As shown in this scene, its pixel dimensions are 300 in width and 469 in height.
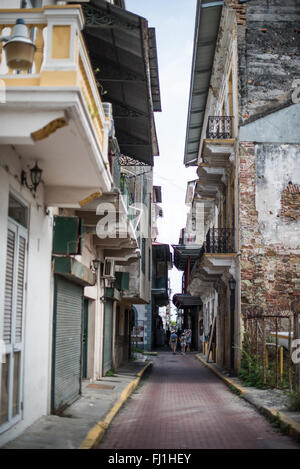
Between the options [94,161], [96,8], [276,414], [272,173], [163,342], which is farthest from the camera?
[163,342]

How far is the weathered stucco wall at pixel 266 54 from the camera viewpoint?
19.0 meters

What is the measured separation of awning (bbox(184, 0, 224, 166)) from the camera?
67.0ft

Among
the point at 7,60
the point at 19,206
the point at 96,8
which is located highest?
the point at 96,8

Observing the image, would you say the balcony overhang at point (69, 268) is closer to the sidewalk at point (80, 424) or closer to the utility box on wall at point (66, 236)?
the utility box on wall at point (66, 236)

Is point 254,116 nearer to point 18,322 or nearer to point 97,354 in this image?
point 97,354

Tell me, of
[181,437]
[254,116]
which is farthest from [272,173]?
[181,437]

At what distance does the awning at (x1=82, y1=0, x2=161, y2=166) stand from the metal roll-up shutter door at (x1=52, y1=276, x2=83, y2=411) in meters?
3.93

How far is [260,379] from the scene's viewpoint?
1484cm

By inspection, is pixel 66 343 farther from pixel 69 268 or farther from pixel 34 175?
pixel 34 175

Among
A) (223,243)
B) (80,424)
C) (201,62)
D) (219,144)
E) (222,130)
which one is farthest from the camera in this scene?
(201,62)

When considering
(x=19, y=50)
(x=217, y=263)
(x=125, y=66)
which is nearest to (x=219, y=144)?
(x=217, y=263)

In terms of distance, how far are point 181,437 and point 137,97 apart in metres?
8.48

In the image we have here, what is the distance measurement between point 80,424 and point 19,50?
549 centimetres

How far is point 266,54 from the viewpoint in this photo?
1938 centimetres
